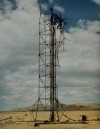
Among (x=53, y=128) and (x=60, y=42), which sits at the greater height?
(x=60, y=42)

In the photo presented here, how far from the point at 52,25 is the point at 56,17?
3.09 ft

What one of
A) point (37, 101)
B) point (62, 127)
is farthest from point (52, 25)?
point (62, 127)

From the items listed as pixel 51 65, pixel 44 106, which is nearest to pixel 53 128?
pixel 44 106

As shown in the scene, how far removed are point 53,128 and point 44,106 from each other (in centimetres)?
638

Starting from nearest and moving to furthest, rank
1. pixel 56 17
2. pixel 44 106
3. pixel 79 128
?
pixel 79 128 → pixel 44 106 → pixel 56 17

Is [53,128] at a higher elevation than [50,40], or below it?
below

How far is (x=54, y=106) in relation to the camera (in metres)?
35.9

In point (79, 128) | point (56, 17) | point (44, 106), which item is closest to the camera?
point (79, 128)

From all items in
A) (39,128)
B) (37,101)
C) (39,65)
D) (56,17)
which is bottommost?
(39,128)

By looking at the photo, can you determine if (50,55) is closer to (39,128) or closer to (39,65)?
(39,65)

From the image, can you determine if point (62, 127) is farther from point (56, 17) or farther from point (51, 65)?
point (56, 17)

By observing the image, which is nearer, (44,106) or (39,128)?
(39,128)

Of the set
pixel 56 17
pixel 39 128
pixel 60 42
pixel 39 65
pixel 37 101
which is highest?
pixel 56 17

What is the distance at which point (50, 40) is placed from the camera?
1431 inches
